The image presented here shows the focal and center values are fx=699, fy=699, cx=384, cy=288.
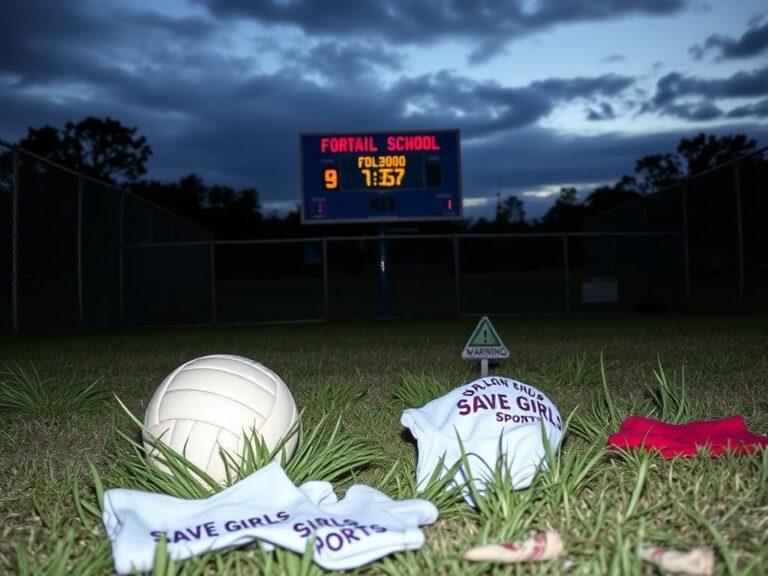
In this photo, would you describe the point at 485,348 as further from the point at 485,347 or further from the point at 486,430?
the point at 486,430

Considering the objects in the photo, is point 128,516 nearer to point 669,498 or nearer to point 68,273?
point 669,498

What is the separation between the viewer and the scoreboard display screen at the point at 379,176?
14391 millimetres

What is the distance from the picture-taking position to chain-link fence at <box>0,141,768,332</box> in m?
10.2

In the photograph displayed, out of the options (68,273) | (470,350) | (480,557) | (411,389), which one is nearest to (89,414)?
(411,389)

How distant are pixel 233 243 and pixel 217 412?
1149 centimetres

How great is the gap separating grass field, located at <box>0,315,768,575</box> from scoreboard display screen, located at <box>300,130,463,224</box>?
675cm

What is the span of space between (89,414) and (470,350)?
93.5 inches

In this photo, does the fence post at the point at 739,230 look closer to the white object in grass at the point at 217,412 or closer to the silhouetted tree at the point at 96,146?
the white object in grass at the point at 217,412

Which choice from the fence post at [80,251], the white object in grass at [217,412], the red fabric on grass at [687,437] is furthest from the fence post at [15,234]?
the red fabric on grass at [687,437]

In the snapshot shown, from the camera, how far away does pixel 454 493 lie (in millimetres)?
2398

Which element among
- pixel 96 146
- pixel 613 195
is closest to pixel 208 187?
pixel 96 146

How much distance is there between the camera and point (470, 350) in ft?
14.5

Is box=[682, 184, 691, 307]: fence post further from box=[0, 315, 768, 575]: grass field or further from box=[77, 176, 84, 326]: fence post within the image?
box=[77, 176, 84, 326]: fence post

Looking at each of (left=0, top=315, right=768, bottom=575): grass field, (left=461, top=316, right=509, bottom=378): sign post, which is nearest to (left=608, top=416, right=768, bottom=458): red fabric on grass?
(left=0, top=315, right=768, bottom=575): grass field
